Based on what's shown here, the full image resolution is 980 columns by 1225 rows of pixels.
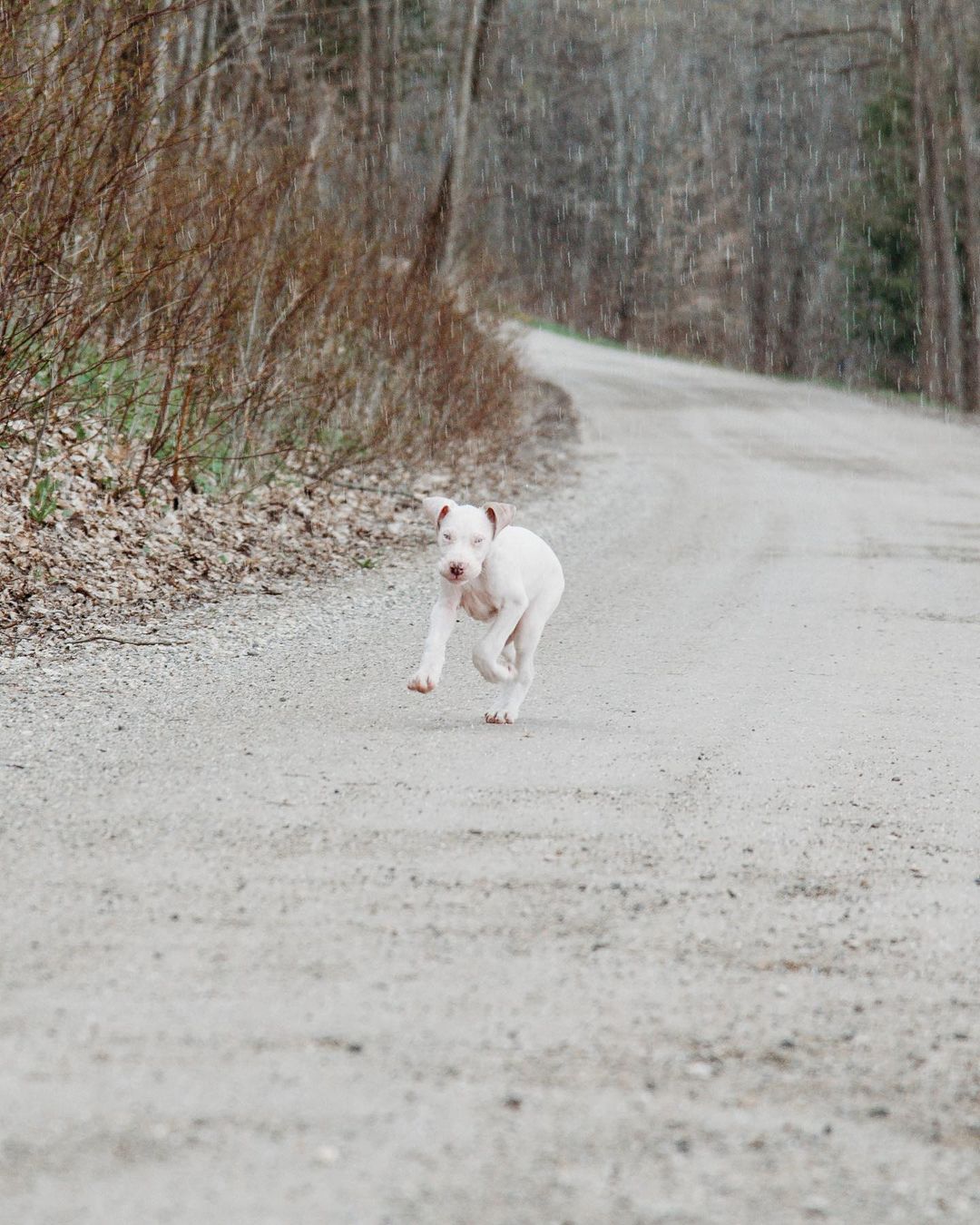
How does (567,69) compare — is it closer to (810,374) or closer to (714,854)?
(810,374)

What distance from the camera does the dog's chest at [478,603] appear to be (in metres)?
5.83

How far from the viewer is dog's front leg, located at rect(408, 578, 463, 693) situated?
5621 millimetres

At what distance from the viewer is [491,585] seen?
575cm

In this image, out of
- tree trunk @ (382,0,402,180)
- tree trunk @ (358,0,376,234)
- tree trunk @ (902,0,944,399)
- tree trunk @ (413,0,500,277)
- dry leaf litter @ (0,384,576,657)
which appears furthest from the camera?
tree trunk @ (902,0,944,399)

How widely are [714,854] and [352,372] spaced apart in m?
11.1

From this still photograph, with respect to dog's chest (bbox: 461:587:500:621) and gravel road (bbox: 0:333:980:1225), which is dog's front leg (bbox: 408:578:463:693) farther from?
gravel road (bbox: 0:333:980:1225)

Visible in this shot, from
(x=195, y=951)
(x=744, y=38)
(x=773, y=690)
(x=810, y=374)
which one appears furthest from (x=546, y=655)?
(x=744, y=38)

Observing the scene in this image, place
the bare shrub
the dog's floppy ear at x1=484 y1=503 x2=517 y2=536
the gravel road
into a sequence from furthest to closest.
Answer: the bare shrub
the dog's floppy ear at x1=484 y1=503 x2=517 y2=536
the gravel road

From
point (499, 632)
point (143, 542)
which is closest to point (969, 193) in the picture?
point (143, 542)

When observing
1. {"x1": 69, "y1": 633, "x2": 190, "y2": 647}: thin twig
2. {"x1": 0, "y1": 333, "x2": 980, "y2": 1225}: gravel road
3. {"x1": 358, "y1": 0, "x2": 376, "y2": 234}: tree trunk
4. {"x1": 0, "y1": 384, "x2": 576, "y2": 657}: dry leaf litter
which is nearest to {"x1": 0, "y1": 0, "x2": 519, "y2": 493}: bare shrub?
{"x1": 0, "y1": 384, "x2": 576, "y2": 657}: dry leaf litter

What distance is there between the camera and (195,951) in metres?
3.74

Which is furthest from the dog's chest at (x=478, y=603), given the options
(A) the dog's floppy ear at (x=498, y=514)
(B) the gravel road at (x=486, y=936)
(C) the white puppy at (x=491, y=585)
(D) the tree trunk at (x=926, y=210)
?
(D) the tree trunk at (x=926, y=210)

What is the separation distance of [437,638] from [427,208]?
52.1ft

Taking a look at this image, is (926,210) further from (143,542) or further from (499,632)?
(499,632)
